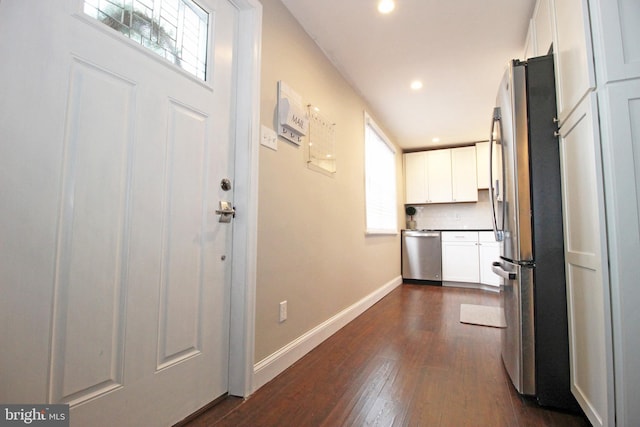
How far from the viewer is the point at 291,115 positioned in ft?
6.30

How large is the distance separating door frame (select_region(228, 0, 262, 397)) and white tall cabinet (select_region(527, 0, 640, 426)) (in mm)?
1434

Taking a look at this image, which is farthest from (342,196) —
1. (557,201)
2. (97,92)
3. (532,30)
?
(97,92)

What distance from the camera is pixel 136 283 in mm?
1145

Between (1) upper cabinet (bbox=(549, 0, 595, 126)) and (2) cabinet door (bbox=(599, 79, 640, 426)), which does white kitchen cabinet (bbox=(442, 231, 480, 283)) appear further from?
(2) cabinet door (bbox=(599, 79, 640, 426))

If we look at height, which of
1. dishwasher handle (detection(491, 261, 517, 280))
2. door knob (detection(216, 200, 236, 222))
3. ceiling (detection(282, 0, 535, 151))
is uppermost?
ceiling (detection(282, 0, 535, 151))

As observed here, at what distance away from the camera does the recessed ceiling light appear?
2.01 metres

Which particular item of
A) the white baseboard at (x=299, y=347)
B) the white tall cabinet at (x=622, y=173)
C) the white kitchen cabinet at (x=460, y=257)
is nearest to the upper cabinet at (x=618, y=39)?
the white tall cabinet at (x=622, y=173)

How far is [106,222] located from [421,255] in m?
4.74

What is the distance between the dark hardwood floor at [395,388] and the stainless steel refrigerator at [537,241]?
17cm

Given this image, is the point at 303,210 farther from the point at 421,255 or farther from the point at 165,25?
the point at 421,255

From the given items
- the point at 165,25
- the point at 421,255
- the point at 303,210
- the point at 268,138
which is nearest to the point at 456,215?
the point at 421,255

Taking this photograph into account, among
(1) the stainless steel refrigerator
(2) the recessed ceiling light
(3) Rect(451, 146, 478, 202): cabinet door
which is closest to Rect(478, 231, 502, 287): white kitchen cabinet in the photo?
(3) Rect(451, 146, 478, 202): cabinet door

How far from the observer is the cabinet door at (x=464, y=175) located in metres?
5.15

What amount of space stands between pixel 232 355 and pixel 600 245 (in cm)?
163
